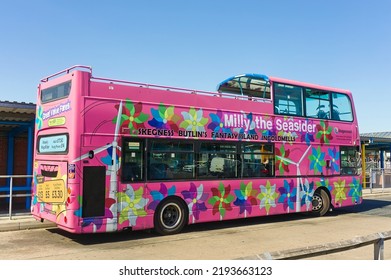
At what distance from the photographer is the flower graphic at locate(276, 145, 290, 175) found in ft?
37.1

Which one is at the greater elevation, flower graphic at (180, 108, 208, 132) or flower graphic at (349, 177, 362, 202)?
flower graphic at (180, 108, 208, 132)

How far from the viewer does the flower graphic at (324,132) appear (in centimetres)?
1237

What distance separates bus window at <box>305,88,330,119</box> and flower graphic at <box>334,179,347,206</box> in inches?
89.0

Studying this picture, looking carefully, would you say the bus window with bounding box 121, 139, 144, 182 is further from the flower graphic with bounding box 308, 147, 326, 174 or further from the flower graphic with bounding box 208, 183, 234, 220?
the flower graphic with bounding box 308, 147, 326, 174

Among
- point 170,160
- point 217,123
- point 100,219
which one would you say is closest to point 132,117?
point 170,160

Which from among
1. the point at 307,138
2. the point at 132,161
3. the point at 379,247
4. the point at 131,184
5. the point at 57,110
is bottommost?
the point at 379,247

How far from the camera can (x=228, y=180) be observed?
1024 cm

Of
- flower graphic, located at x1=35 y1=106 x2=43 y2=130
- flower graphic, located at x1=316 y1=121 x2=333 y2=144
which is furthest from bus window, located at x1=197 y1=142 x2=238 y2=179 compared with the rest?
flower graphic, located at x1=35 y1=106 x2=43 y2=130

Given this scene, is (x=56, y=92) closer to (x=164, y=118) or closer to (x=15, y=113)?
(x=164, y=118)

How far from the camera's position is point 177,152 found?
934 cm

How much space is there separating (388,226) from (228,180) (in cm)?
478

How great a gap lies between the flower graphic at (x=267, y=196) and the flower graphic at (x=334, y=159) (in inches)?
109

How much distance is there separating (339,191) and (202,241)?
6448mm

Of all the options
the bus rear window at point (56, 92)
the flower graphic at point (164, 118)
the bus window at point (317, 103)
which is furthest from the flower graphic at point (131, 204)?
the bus window at point (317, 103)
